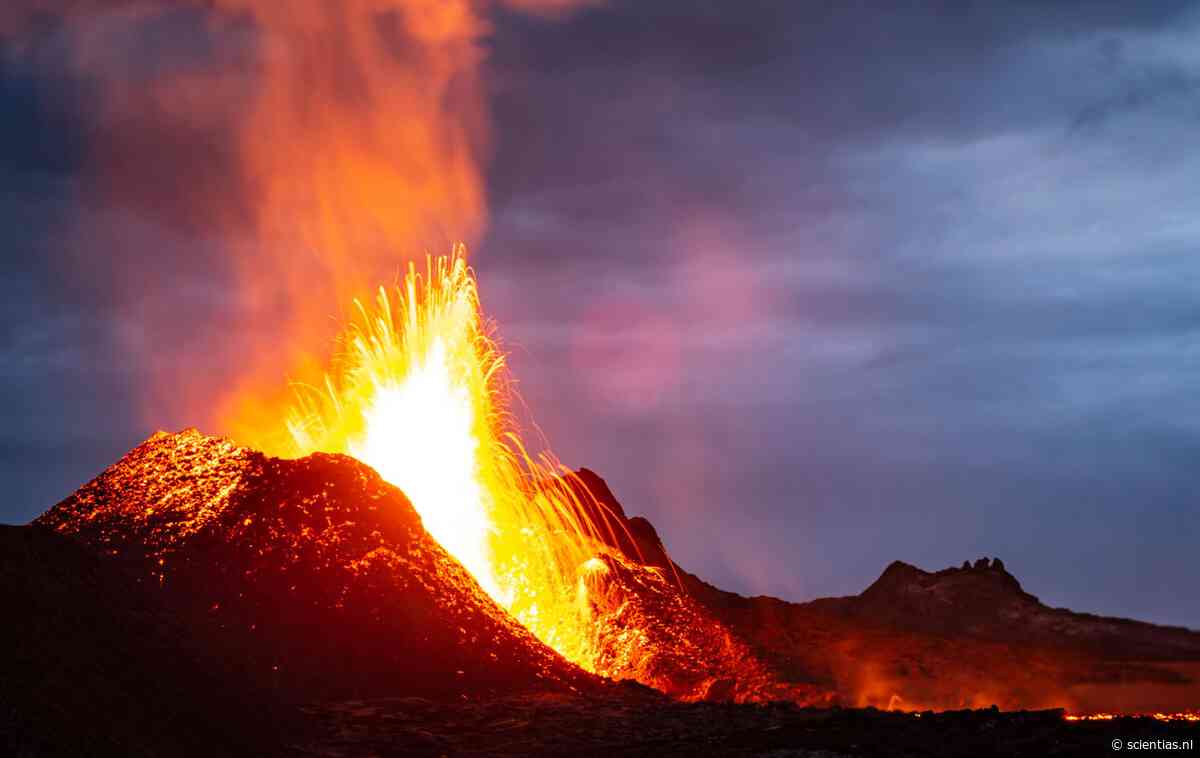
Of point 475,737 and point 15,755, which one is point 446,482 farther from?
point 15,755

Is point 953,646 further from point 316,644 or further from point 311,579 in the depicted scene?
point 316,644

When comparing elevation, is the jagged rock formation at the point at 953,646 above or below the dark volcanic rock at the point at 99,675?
above

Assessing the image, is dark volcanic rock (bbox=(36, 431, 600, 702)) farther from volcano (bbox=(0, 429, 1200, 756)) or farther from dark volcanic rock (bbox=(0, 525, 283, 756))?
dark volcanic rock (bbox=(0, 525, 283, 756))

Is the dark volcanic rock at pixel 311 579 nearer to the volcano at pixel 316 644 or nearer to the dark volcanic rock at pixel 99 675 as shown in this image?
the volcano at pixel 316 644

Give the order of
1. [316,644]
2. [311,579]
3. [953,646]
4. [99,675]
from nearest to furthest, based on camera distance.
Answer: [99,675]
[316,644]
[311,579]
[953,646]

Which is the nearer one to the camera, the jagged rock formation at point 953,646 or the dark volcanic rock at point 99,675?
the dark volcanic rock at point 99,675

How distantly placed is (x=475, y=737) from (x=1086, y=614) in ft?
225

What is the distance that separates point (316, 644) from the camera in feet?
114

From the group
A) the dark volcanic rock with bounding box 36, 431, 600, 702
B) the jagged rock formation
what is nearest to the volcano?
the dark volcanic rock with bounding box 36, 431, 600, 702

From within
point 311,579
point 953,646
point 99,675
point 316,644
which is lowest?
point 99,675

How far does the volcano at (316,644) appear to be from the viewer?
2800 cm

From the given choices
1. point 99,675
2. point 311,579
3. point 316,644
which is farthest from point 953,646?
point 99,675

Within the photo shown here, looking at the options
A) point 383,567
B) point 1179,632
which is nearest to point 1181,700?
point 1179,632

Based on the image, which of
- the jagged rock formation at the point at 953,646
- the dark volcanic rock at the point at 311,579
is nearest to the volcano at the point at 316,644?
the dark volcanic rock at the point at 311,579
